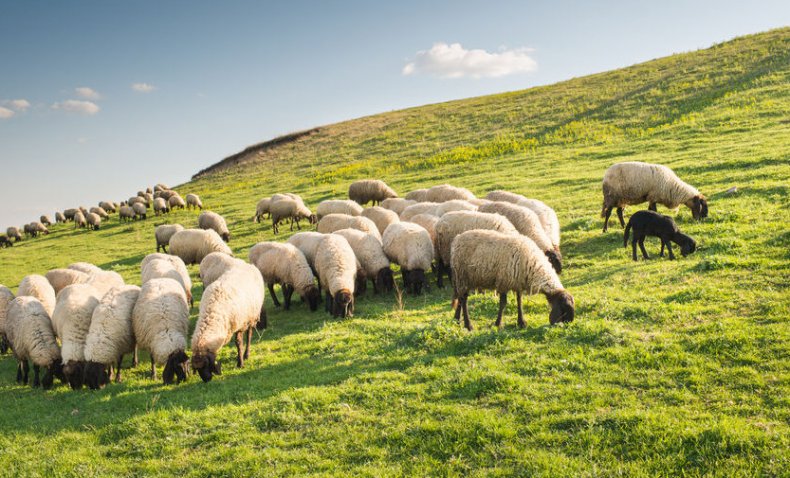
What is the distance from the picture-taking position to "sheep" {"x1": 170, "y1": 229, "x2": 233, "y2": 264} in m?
18.0

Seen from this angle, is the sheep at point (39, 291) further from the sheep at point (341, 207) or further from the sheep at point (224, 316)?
the sheep at point (341, 207)

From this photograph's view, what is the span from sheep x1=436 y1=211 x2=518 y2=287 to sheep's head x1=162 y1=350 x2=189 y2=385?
6.71 meters

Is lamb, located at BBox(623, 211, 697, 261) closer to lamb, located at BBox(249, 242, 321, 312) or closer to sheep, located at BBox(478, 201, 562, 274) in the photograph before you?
sheep, located at BBox(478, 201, 562, 274)

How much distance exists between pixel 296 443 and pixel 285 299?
7.54 meters

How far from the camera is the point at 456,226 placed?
42.5 feet

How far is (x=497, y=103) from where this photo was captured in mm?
57750

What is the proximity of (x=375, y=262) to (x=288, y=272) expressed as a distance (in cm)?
239

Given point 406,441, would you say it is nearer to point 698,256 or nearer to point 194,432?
point 194,432

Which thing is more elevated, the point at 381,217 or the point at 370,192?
the point at 370,192

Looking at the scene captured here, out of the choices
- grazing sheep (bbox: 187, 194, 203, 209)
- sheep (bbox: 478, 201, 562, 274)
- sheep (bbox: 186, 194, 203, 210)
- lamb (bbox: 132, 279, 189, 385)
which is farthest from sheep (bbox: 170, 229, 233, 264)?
grazing sheep (bbox: 187, 194, 203, 209)

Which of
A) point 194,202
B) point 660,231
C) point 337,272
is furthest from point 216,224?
point 660,231

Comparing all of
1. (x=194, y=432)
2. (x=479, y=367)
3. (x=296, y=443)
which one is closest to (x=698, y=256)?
(x=479, y=367)

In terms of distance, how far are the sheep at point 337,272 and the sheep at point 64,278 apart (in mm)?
7031

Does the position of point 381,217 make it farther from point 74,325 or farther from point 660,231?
point 74,325
